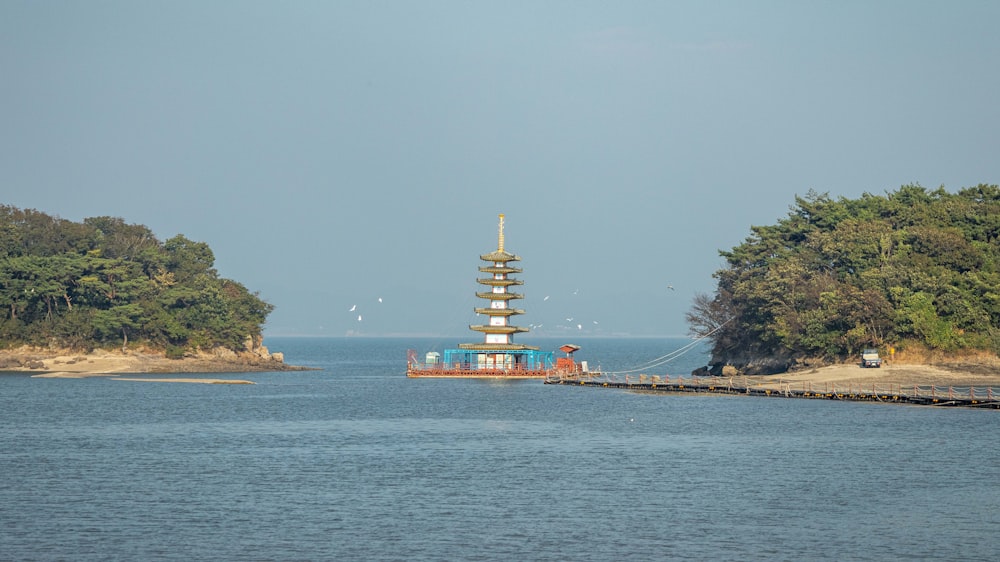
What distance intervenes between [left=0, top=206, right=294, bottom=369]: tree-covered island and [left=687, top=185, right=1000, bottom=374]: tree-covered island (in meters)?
56.7

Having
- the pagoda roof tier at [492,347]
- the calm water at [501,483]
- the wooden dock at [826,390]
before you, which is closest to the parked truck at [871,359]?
the wooden dock at [826,390]

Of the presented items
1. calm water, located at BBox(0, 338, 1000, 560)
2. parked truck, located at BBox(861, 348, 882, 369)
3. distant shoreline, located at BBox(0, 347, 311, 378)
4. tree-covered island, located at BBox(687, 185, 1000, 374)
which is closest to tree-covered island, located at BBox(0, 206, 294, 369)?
distant shoreline, located at BBox(0, 347, 311, 378)

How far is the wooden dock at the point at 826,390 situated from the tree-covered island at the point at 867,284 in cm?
792

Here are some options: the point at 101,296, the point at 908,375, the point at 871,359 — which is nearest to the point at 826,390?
the point at 871,359

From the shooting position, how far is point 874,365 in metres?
97.9

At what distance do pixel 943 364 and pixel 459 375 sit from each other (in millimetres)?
44247

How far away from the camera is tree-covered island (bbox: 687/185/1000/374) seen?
328 ft

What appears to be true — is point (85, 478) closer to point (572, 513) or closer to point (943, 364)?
point (572, 513)

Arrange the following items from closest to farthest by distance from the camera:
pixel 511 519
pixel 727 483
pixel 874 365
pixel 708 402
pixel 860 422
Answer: pixel 511 519, pixel 727 483, pixel 860 422, pixel 708 402, pixel 874 365

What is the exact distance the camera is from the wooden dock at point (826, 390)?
76750mm

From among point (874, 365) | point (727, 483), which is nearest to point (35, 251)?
point (874, 365)

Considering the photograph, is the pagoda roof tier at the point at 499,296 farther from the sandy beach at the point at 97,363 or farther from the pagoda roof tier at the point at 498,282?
the sandy beach at the point at 97,363

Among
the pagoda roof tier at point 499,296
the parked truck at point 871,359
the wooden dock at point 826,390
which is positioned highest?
the pagoda roof tier at point 499,296

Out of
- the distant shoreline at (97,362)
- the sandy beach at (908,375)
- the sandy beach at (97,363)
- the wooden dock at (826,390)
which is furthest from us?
the distant shoreline at (97,362)
